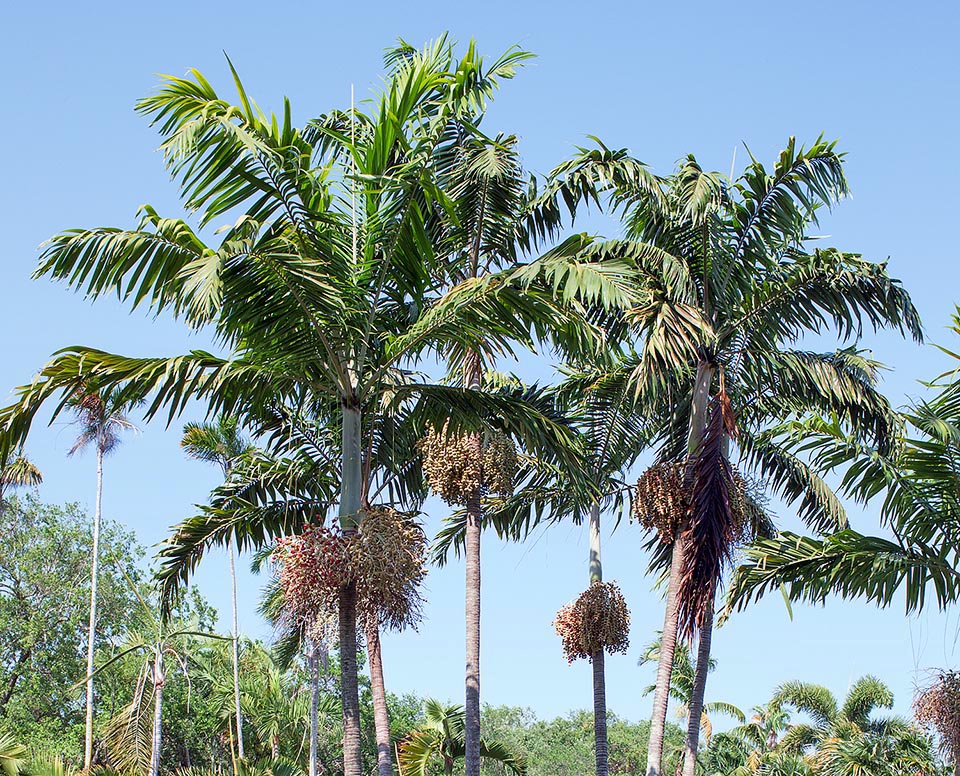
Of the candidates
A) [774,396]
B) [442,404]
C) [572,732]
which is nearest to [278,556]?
[442,404]

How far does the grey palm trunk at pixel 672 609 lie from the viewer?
1302cm

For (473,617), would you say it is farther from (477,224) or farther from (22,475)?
(22,475)

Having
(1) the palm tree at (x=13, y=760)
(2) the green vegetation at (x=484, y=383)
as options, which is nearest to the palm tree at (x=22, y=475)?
(2) the green vegetation at (x=484, y=383)

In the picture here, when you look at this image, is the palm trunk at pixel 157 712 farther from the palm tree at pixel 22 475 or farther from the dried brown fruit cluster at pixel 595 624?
the dried brown fruit cluster at pixel 595 624

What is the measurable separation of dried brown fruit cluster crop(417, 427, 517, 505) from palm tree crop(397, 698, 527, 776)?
22.9 feet

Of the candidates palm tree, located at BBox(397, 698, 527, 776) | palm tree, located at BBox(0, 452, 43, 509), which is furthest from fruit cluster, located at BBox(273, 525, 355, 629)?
palm tree, located at BBox(0, 452, 43, 509)

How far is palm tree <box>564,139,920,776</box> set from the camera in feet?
41.7

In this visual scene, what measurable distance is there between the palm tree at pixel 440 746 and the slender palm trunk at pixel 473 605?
5.69 m

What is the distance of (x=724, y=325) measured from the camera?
1363 cm

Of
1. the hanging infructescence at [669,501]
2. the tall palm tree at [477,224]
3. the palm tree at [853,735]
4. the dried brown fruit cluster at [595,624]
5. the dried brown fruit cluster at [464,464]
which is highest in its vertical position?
the tall palm tree at [477,224]

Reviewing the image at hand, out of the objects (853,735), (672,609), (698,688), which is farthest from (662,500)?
(853,735)

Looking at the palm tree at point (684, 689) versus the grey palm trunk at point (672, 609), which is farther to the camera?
the palm tree at point (684, 689)

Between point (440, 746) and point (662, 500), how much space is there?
8.63 m

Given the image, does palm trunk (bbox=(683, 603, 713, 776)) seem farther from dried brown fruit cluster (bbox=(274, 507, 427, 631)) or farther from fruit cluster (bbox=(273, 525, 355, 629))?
fruit cluster (bbox=(273, 525, 355, 629))
